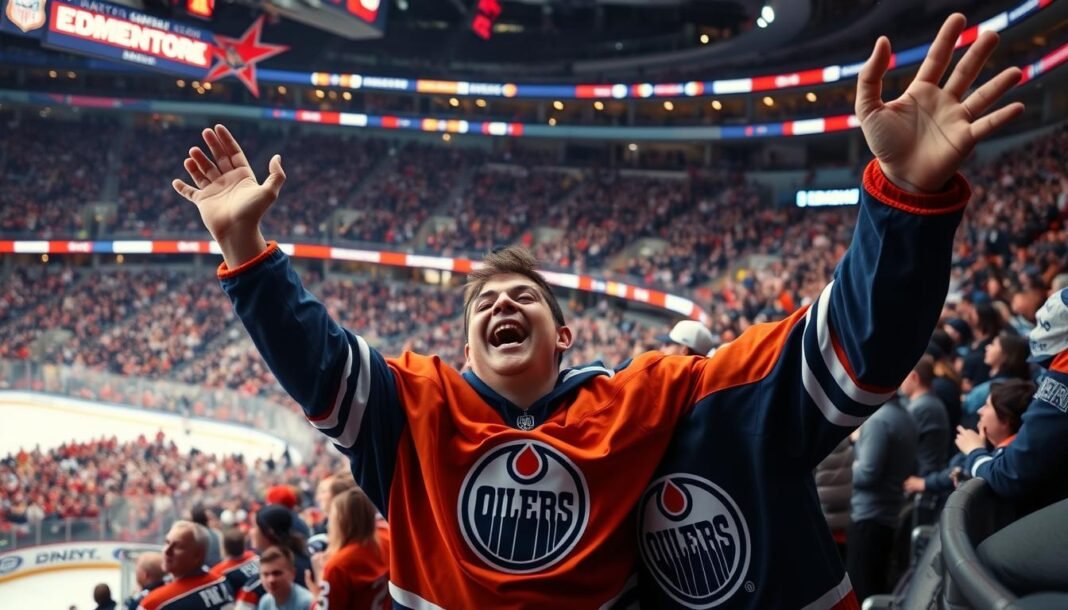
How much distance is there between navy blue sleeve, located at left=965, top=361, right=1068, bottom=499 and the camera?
2312 mm

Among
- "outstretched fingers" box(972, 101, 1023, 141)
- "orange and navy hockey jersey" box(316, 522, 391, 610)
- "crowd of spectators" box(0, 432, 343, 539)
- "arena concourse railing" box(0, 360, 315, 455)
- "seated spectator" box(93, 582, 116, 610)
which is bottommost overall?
"crowd of spectators" box(0, 432, 343, 539)

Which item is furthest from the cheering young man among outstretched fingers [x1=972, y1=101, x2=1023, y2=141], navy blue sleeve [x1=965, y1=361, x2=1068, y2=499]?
navy blue sleeve [x1=965, y1=361, x2=1068, y2=499]

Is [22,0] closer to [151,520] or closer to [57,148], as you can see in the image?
[151,520]

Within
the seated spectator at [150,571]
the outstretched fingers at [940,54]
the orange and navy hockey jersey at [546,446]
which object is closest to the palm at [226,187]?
the orange and navy hockey jersey at [546,446]

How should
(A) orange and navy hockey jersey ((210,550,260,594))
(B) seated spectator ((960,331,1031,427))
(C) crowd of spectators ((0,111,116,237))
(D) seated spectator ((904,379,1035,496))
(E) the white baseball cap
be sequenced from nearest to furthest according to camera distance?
(E) the white baseball cap → (D) seated spectator ((904,379,1035,496)) → (A) orange and navy hockey jersey ((210,550,260,594)) → (B) seated spectator ((960,331,1031,427)) → (C) crowd of spectators ((0,111,116,237))

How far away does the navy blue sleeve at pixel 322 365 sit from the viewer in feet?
6.29

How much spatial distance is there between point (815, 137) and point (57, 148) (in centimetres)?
2458

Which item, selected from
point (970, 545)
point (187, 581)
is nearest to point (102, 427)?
point (187, 581)

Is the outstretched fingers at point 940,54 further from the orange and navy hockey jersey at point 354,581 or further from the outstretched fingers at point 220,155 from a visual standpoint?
the orange and navy hockey jersey at point 354,581

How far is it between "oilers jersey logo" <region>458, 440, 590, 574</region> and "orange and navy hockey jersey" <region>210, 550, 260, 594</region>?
257cm

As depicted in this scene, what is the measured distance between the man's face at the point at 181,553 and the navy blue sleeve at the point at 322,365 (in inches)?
87.9

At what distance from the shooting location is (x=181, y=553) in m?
4.02

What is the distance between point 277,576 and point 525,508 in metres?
1.97

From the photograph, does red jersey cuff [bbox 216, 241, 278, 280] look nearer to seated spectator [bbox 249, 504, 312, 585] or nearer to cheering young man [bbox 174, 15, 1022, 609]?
cheering young man [bbox 174, 15, 1022, 609]
